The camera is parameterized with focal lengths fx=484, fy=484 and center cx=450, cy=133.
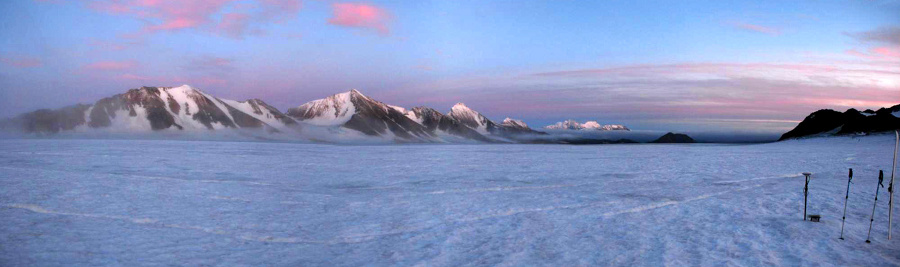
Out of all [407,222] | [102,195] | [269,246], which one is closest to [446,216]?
[407,222]

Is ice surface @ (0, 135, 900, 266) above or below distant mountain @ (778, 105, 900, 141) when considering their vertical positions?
below

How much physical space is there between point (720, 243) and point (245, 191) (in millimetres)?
14332

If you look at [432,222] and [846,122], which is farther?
[846,122]

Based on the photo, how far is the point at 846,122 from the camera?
119375 mm

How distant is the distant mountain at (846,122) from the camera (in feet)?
325

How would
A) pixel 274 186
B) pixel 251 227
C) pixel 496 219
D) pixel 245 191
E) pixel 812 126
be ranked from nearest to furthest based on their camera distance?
pixel 251 227
pixel 496 219
pixel 245 191
pixel 274 186
pixel 812 126

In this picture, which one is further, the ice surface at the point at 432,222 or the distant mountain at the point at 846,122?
the distant mountain at the point at 846,122

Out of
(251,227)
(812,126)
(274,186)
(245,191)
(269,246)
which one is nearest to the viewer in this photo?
(269,246)

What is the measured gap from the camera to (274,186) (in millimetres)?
18391

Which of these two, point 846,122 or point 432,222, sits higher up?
point 846,122

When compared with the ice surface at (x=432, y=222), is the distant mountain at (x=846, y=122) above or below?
above

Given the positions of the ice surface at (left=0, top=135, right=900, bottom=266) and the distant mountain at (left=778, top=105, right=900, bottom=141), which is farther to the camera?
the distant mountain at (left=778, top=105, right=900, bottom=141)

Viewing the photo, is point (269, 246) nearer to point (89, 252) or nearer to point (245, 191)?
point (89, 252)

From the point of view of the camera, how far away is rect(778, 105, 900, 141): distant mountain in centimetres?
9919
